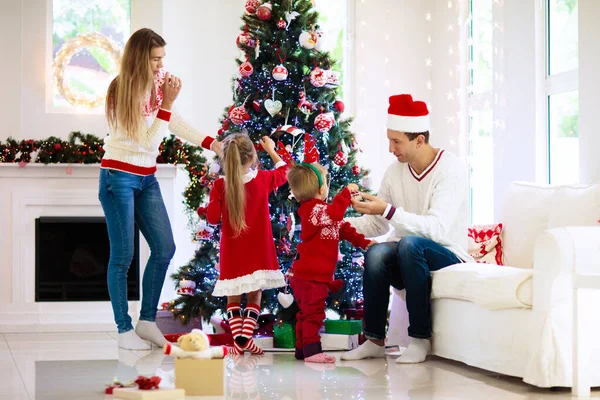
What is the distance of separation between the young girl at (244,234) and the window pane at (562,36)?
1833 mm

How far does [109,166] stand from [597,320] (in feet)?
7.47

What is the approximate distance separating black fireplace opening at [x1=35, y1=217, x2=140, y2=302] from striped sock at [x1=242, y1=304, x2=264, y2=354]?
170 centimetres

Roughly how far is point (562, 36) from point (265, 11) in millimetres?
1702

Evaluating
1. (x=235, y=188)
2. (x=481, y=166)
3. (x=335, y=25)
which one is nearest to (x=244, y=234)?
(x=235, y=188)

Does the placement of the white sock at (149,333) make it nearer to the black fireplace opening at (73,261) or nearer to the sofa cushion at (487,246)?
the black fireplace opening at (73,261)

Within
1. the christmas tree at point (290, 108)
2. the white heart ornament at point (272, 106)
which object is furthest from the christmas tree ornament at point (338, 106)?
the white heart ornament at point (272, 106)

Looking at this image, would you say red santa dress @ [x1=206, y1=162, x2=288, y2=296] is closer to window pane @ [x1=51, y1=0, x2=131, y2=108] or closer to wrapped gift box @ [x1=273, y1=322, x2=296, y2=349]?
wrapped gift box @ [x1=273, y1=322, x2=296, y2=349]

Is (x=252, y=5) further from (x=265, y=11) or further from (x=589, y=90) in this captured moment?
(x=589, y=90)

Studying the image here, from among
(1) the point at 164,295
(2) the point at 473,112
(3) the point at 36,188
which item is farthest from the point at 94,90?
(2) the point at 473,112


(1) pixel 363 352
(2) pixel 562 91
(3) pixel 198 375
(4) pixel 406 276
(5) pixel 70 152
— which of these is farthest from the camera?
(5) pixel 70 152

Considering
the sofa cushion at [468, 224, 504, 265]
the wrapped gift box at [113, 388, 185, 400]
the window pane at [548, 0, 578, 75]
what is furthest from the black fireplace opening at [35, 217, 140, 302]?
the wrapped gift box at [113, 388, 185, 400]

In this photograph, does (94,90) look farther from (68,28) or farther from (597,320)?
(597,320)

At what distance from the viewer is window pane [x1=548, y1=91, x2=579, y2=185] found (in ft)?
15.8

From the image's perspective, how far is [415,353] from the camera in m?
3.80
